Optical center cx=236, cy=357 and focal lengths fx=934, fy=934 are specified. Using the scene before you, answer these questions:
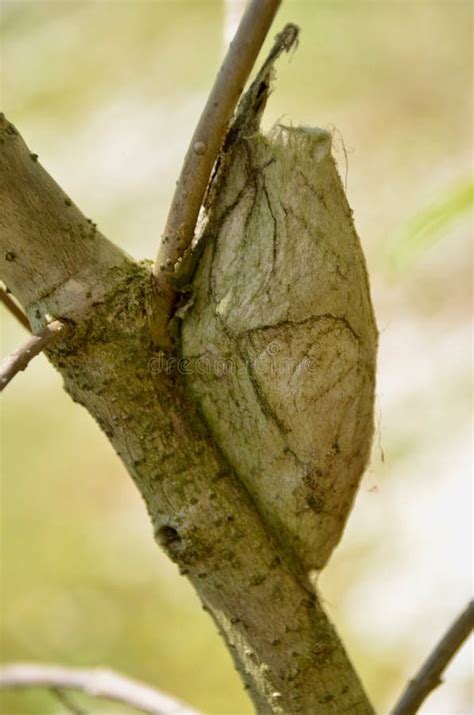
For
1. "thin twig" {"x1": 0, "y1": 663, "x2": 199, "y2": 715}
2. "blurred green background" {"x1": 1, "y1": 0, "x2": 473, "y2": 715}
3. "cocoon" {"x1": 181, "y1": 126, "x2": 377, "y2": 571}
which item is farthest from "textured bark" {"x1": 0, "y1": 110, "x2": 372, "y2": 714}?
"blurred green background" {"x1": 1, "y1": 0, "x2": 473, "y2": 715}

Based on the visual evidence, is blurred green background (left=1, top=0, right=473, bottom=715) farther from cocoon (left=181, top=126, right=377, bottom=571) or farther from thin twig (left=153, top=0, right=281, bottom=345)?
thin twig (left=153, top=0, right=281, bottom=345)

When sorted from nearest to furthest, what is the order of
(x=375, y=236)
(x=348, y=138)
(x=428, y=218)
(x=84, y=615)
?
(x=428, y=218) < (x=84, y=615) < (x=375, y=236) < (x=348, y=138)

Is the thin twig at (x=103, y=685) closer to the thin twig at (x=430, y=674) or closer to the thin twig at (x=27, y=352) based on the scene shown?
the thin twig at (x=430, y=674)

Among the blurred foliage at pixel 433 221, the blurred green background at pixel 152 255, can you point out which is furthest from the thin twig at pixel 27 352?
the blurred green background at pixel 152 255

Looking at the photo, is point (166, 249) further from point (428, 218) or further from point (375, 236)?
point (375, 236)

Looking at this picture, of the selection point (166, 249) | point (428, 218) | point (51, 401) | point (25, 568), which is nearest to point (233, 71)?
point (166, 249)
